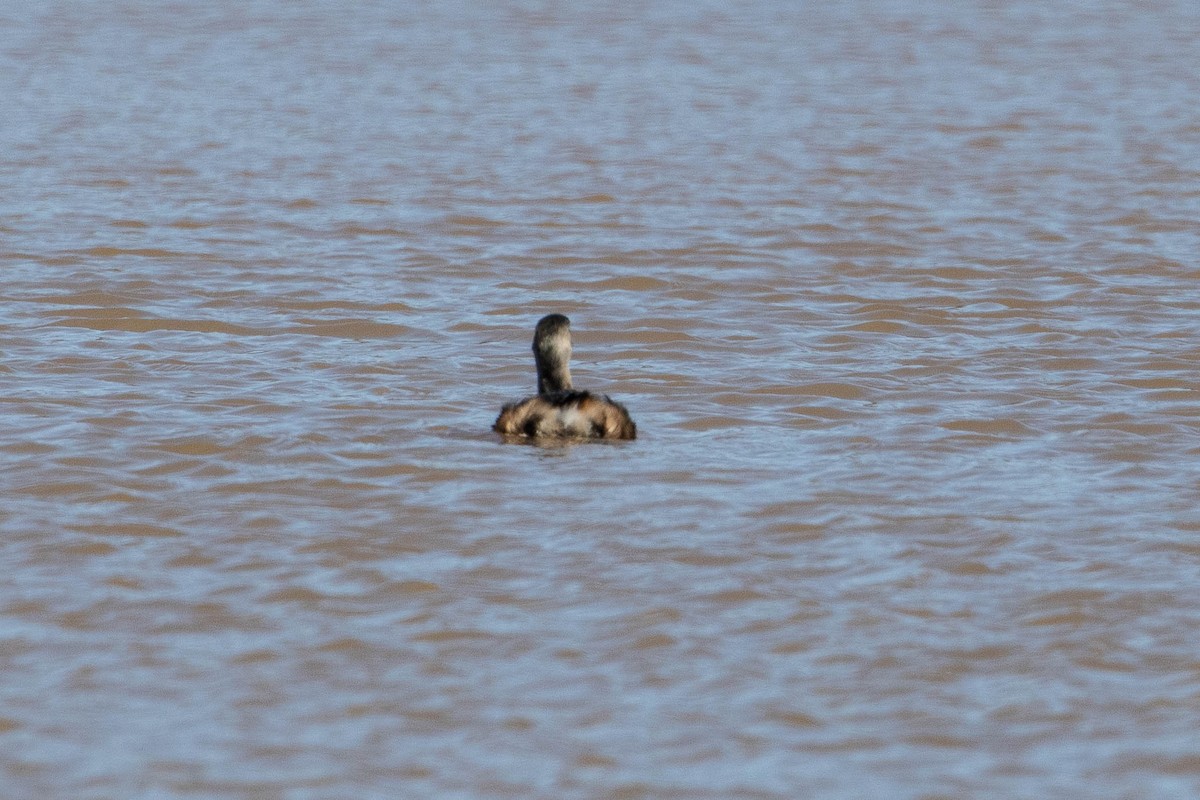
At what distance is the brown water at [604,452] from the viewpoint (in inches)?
222

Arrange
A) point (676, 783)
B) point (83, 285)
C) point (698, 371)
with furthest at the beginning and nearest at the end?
point (83, 285) → point (698, 371) → point (676, 783)

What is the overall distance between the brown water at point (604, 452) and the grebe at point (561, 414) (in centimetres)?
16

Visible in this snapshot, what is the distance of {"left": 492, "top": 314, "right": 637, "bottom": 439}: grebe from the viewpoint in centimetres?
855

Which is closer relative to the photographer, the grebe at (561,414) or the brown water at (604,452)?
the brown water at (604,452)

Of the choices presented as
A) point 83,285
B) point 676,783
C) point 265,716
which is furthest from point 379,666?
point 83,285

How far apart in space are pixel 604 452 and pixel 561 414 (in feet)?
0.82

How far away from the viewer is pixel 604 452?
857 cm

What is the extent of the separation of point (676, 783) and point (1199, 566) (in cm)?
269

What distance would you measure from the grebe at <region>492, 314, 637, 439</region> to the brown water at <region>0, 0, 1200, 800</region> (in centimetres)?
16

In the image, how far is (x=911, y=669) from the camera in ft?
20.0

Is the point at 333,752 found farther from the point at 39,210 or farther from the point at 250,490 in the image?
the point at 39,210

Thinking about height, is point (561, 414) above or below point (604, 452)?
above

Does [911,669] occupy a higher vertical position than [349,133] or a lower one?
lower

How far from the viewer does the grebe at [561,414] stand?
8.55 m
